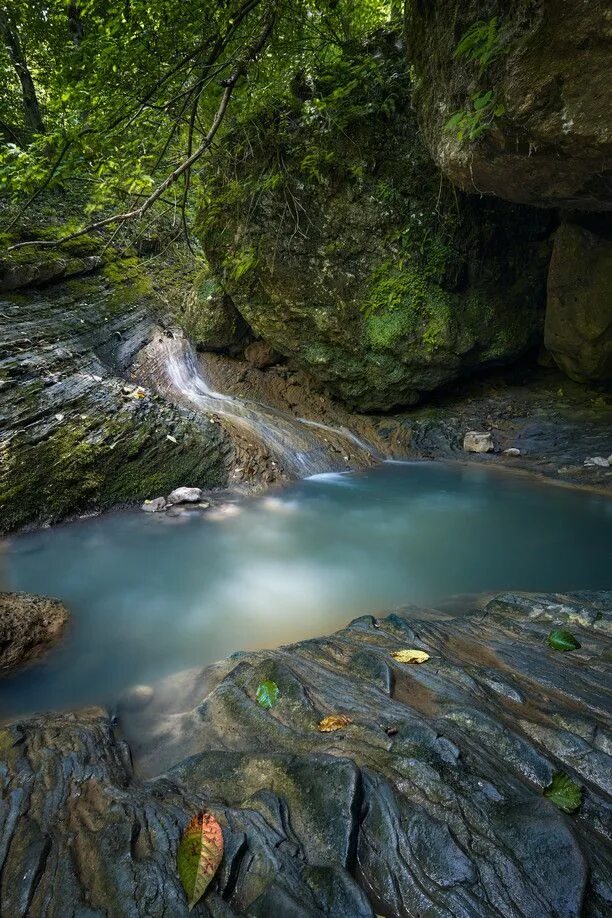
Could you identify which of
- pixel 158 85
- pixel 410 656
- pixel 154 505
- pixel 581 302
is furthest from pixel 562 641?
pixel 581 302

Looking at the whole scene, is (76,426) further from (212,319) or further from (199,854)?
(199,854)

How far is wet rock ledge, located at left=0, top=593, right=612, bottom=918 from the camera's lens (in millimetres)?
1505

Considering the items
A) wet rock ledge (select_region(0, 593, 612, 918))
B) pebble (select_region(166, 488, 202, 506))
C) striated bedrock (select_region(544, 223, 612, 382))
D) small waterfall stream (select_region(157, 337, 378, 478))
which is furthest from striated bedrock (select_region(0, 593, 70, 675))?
striated bedrock (select_region(544, 223, 612, 382))

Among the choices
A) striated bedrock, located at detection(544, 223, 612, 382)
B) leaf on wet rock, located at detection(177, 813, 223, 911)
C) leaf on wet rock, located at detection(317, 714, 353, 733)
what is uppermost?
striated bedrock, located at detection(544, 223, 612, 382)

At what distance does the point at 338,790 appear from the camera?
1.79 metres

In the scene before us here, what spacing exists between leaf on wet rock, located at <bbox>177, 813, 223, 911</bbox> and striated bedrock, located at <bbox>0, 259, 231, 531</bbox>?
4.69 m

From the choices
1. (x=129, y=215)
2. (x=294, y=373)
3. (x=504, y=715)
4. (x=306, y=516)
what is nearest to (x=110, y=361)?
(x=294, y=373)

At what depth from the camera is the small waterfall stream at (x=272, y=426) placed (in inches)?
323

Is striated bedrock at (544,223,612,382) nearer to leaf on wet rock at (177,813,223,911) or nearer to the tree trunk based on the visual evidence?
leaf on wet rock at (177,813,223,911)

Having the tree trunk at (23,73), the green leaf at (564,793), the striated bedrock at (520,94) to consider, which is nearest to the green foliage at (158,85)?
the striated bedrock at (520,94)

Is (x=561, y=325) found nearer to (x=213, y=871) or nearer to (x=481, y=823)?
(x=481, y=823)

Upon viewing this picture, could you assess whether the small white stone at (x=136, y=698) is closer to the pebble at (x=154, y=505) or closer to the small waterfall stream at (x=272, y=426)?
the pebble at (x=154, y=505)

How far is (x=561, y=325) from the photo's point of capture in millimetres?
8234

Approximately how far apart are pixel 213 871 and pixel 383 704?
42.4 inches
